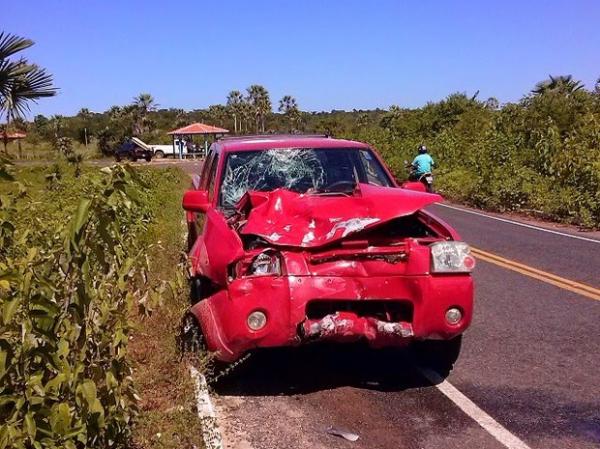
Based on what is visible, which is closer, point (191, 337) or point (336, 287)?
point (336, 287)

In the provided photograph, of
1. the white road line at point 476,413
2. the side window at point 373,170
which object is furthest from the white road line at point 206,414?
the side window at point 373,170

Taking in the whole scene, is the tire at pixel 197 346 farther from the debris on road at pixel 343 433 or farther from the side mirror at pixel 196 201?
the side mirror at pixel 196 201

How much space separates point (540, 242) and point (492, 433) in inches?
361

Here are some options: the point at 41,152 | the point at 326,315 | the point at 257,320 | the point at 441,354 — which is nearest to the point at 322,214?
the point at 326,315

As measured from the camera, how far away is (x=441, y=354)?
626 cm

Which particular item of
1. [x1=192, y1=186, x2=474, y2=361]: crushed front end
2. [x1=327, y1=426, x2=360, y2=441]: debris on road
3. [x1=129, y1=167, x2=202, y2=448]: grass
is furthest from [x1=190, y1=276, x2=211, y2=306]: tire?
[x1=327, y1=426, x2=360, y2=441]: debris on road

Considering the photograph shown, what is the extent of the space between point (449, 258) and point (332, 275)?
0.87 m

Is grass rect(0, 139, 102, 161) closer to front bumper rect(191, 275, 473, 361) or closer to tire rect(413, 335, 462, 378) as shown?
front bumper rect(191, 275, 473, 361)

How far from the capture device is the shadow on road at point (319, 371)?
5.79 meters

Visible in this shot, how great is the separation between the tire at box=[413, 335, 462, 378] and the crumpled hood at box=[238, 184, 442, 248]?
1.31 meters

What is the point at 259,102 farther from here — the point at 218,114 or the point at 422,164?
the point at 422,164

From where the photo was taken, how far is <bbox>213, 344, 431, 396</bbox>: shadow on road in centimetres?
579

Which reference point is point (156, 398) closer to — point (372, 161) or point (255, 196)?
point (255, 196)

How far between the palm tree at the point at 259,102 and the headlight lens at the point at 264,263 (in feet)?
317
